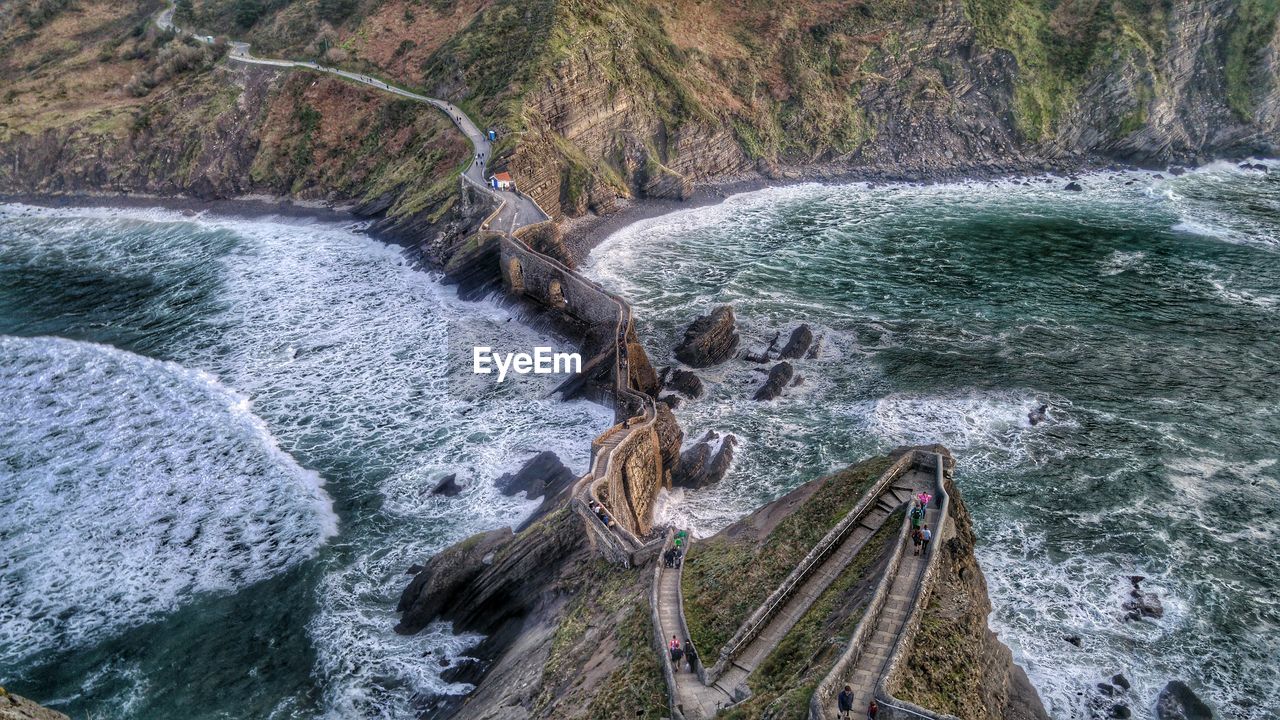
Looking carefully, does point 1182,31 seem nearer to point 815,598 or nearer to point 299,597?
point 815,598

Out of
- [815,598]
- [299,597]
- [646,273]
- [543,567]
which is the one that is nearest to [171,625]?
[299,597]

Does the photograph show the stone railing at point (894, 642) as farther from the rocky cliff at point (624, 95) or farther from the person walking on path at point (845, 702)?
the rocky cliff at point (624, 95)

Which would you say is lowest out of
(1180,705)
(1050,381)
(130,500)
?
(1180,705)

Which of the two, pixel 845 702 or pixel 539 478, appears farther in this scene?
pixel 539 478

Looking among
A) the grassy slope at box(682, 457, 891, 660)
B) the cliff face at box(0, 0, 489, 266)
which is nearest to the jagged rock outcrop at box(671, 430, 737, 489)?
the grassy slope at box(682, 457, 891, 660)
